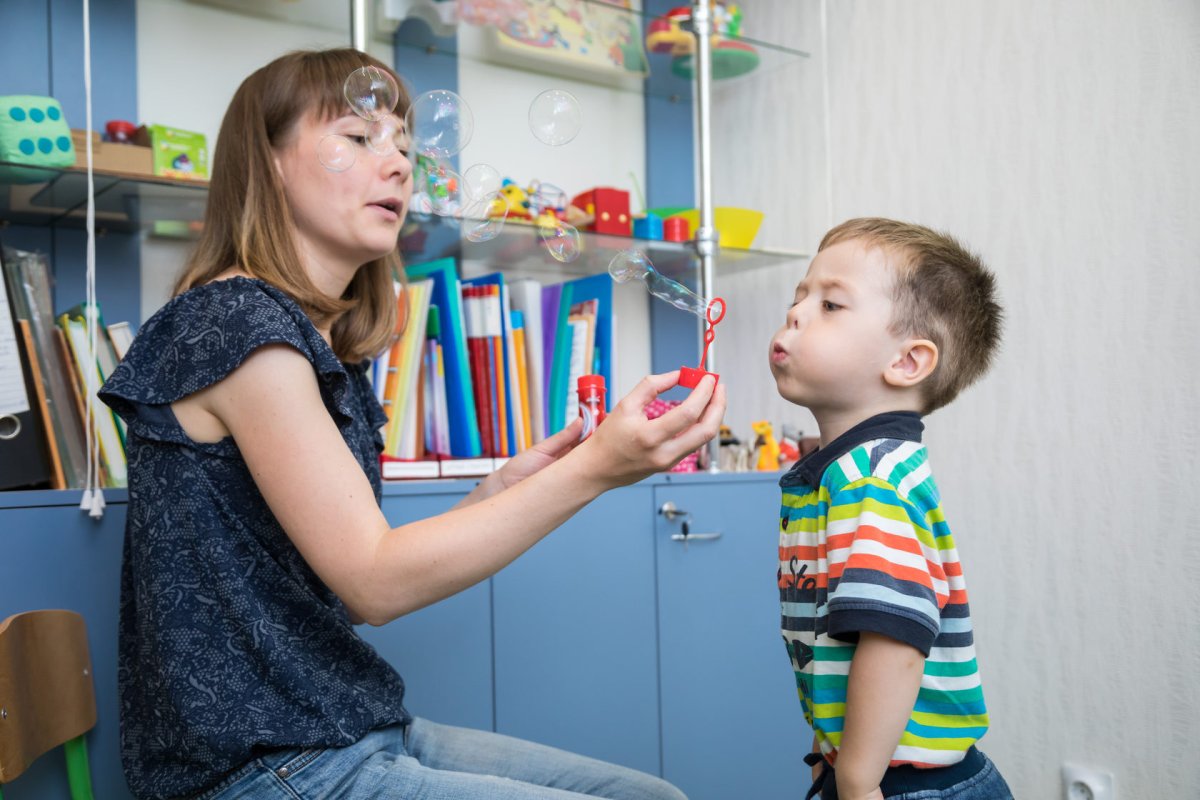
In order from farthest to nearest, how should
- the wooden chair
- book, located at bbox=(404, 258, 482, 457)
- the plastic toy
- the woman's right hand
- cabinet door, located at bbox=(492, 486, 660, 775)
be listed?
the plastic toy → book, located at bbox=(404, 258, 482, 457) → cabinet door, located at bbox=(492, 486, 660, 775) → the wooden chair → the woman's right hand

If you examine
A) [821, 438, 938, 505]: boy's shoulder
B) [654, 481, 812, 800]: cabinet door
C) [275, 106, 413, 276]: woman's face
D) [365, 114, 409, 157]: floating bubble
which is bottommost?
[654, 481, 812, 800]: cabinet door

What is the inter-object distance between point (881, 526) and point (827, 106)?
1724 mm

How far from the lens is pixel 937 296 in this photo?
3.96 feet

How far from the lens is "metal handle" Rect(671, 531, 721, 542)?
1998 millimetres

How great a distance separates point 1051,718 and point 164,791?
5.50ft

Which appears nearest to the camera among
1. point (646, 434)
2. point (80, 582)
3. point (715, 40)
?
point (646, 434)

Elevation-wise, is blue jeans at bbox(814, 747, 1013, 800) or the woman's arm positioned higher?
the woman's arm

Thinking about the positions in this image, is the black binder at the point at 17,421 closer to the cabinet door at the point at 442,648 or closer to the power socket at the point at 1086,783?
the cabinet door at the point at 442,648

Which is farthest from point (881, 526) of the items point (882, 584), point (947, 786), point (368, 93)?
point (368, 93)

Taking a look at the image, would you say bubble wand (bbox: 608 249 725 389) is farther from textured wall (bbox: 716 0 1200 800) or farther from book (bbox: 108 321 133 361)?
textured wall (bbox: 716 0 1200 800)

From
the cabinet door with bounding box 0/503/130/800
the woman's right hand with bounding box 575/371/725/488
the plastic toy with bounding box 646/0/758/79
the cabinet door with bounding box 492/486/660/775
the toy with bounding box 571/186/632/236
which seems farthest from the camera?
the plastic toy with bounding box 646/0/758/79

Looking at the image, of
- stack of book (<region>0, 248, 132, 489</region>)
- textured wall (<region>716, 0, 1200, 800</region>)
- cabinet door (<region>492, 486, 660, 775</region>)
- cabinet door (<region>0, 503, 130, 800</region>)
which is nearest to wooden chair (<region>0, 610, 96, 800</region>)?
cabinet door (<region>0, 503, 130, 800</region>)

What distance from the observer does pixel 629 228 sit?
2.23m

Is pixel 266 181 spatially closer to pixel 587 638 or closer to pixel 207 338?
pixel 207 338
